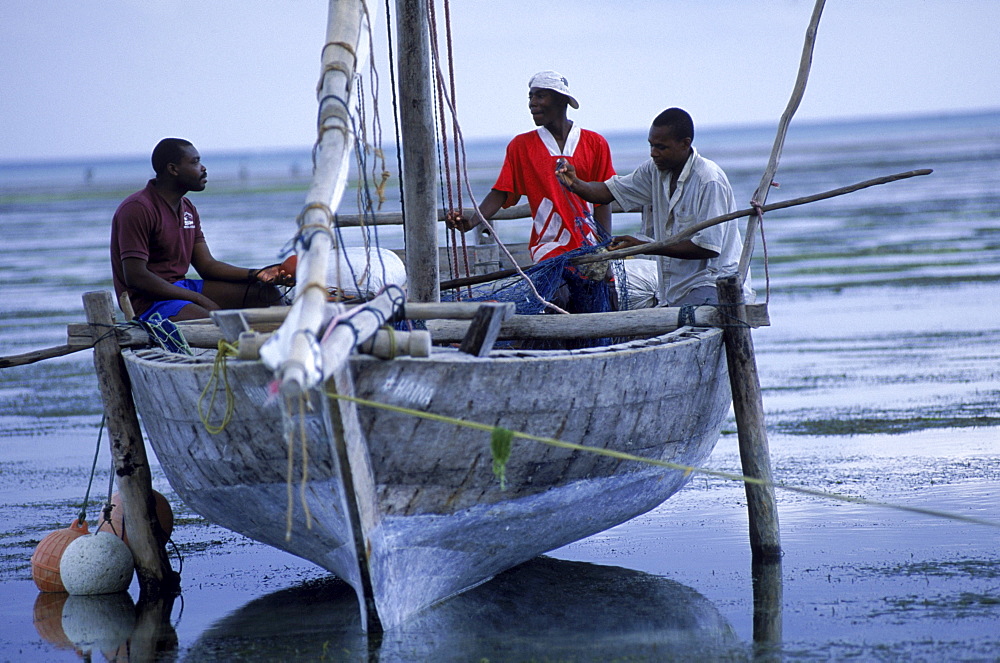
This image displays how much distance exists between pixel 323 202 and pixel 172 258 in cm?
239

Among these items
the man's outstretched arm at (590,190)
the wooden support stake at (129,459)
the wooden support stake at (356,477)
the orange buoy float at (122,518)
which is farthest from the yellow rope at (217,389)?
the man's outstretched arm at (590,190)

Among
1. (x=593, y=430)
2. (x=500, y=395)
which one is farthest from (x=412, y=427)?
(x=593, y=430)

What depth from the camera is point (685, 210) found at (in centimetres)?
586

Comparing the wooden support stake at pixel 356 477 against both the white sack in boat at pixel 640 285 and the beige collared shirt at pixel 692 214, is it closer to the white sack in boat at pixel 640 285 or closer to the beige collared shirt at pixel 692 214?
the beige collared shirt at pixel 692 214

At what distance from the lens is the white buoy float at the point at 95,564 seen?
5.32 meters

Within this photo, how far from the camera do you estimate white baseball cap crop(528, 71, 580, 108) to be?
6484 millimetres

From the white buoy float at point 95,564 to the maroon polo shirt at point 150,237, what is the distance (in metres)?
1.19

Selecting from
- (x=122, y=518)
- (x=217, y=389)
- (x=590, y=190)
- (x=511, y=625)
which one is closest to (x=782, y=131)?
(x=590, y=190)

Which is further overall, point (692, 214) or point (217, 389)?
point (692, 214)

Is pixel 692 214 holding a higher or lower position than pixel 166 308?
higher

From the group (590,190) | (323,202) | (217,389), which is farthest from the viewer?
(590,190)

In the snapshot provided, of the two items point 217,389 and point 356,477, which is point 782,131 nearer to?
point 356,477

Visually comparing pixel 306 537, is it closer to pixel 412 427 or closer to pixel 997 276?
pixel 412 427

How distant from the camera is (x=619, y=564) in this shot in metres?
5.58
